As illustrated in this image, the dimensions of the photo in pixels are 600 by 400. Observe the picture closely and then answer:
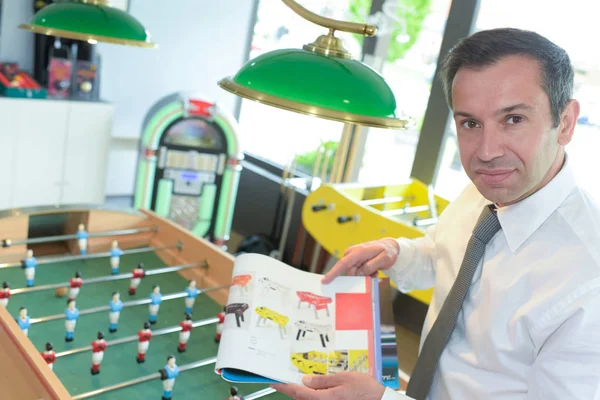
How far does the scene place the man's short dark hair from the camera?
4.55 ft

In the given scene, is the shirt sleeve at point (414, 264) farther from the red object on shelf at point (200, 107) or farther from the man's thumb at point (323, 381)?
the red object on shelf at point (200, 107)

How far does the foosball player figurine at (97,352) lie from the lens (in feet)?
6.03

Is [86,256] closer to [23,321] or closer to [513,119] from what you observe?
[23,321]

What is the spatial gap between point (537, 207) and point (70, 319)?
146 centimetres

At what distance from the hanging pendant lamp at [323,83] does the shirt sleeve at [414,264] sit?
1.74 ft

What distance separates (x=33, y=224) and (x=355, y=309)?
161 cm

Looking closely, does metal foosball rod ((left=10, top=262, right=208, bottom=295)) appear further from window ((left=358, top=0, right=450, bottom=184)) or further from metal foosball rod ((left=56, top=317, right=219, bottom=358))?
window ((left=358, top=0, right=450, bottom=184))

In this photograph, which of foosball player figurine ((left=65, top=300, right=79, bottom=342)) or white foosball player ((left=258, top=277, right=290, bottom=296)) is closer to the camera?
white foosball player ((left=258, top=277, right=290, bottom=296))

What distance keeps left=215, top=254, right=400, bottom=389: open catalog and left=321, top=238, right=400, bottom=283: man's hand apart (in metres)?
0.05

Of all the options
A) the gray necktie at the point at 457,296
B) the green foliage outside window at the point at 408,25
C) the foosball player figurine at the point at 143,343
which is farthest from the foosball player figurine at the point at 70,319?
the green foliage outside window at the point at 408,25

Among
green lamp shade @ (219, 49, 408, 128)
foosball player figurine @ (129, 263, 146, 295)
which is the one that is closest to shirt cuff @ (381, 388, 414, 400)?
green lamp shade @ (219, 49, 408, 128)

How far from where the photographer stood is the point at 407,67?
182 inches

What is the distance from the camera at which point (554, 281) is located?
1390 millimetres

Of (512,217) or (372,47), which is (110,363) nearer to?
(512,217)
